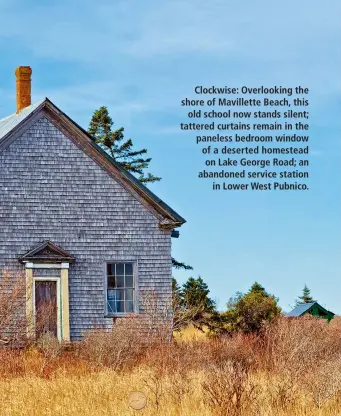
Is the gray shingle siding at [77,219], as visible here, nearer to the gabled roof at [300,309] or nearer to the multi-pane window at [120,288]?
the multi-pane window at [120,288]

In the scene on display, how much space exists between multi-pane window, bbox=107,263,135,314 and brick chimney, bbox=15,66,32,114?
20.1 feet

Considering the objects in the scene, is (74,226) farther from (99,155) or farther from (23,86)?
(23,86)

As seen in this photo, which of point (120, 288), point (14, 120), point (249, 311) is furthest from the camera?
point (249, 311)

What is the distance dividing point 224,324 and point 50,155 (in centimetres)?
1126

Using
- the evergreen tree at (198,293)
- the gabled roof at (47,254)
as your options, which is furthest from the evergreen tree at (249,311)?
the gabled roof at (47,254)

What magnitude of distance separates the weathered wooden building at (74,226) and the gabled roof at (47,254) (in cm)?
3

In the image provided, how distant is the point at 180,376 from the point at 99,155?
1226 centimetres

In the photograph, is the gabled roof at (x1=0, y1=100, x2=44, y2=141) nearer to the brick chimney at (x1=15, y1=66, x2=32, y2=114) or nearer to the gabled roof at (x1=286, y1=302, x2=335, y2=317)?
the brick chimney at (x1=15, y1=66, x2=32, y2=114)

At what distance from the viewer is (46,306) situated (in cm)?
2717

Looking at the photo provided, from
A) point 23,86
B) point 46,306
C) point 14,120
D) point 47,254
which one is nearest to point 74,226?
point 47,254

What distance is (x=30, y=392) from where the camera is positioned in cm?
1630

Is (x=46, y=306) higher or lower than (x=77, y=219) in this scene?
lower

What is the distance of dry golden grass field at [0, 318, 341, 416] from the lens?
14.4m

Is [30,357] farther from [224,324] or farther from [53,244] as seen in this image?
[224,324]
